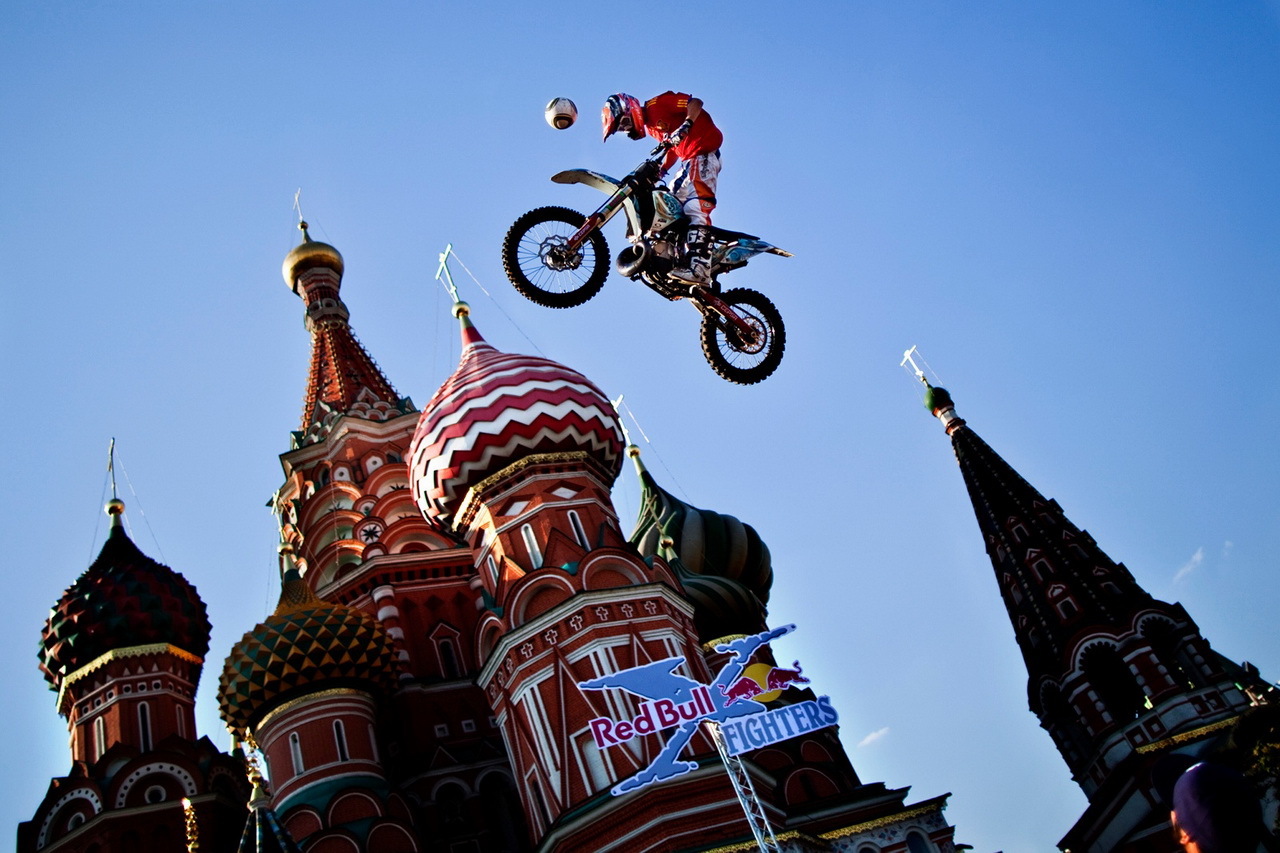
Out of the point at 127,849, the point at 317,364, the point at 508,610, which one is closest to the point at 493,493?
the point at 508,610

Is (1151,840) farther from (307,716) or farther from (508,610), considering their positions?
(307,716)

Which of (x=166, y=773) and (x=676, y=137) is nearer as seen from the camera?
(x=676, y=137)

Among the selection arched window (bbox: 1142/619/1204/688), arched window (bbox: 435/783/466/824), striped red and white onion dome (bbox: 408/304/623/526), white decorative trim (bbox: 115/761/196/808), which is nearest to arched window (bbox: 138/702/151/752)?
white decorative trim (bbox: 115/761/196/808)

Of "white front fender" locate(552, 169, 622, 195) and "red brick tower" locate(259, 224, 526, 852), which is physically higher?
"red brick tower" locate(259, 224, 526, 852)

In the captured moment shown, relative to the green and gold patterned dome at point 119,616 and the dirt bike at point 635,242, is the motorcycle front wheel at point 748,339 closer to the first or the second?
the dirt bike at point 635,242

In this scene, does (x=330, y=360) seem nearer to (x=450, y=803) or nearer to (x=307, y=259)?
(x=307, y=259)

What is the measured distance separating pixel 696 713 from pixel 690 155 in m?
5.16

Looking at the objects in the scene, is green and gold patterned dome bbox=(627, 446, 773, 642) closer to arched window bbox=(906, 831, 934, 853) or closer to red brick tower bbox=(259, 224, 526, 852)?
red brick tower bbox=(259, 224, 526, 852)

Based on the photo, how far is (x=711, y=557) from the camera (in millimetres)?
24234

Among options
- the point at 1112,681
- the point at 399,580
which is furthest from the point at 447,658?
the point at 1112,681

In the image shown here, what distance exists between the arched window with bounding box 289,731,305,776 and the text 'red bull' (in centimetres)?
679

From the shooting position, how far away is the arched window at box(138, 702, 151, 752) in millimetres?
18905

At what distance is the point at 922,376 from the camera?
27.5 meters

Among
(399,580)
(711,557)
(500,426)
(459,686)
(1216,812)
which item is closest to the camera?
(1216,812)
